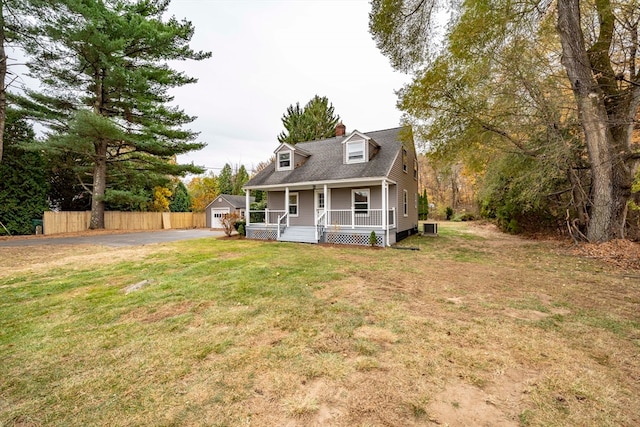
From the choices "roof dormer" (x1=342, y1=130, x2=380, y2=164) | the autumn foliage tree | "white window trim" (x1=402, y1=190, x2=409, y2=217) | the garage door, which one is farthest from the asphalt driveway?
the autumn foliage tree

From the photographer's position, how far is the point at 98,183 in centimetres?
1920

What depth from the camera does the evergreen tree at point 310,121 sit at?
26031mm

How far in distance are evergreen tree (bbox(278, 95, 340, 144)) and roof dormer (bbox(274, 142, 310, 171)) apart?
407 inches

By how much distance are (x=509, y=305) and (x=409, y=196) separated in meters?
12.5

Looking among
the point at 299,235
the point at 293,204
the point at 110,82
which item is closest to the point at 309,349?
the point at 299,235

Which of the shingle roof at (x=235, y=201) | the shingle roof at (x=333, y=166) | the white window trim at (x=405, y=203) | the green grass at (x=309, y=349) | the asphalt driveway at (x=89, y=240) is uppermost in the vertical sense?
the shingle roof at (x=333, y=166)

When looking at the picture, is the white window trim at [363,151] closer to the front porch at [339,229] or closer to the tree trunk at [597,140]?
the front porch at [339,229]

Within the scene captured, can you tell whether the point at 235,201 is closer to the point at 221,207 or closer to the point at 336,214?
the point at 221,207

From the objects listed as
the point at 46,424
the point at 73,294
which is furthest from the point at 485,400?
the point at 73,294

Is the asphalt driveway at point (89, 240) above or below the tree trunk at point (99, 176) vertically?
below

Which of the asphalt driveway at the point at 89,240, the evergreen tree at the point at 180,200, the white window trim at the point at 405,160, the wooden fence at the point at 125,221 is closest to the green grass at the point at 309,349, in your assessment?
the asphalt driveway at the point at 89,240

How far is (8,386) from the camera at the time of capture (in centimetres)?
248

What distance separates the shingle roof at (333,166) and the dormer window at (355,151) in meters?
0.32

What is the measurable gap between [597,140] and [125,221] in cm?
2907
